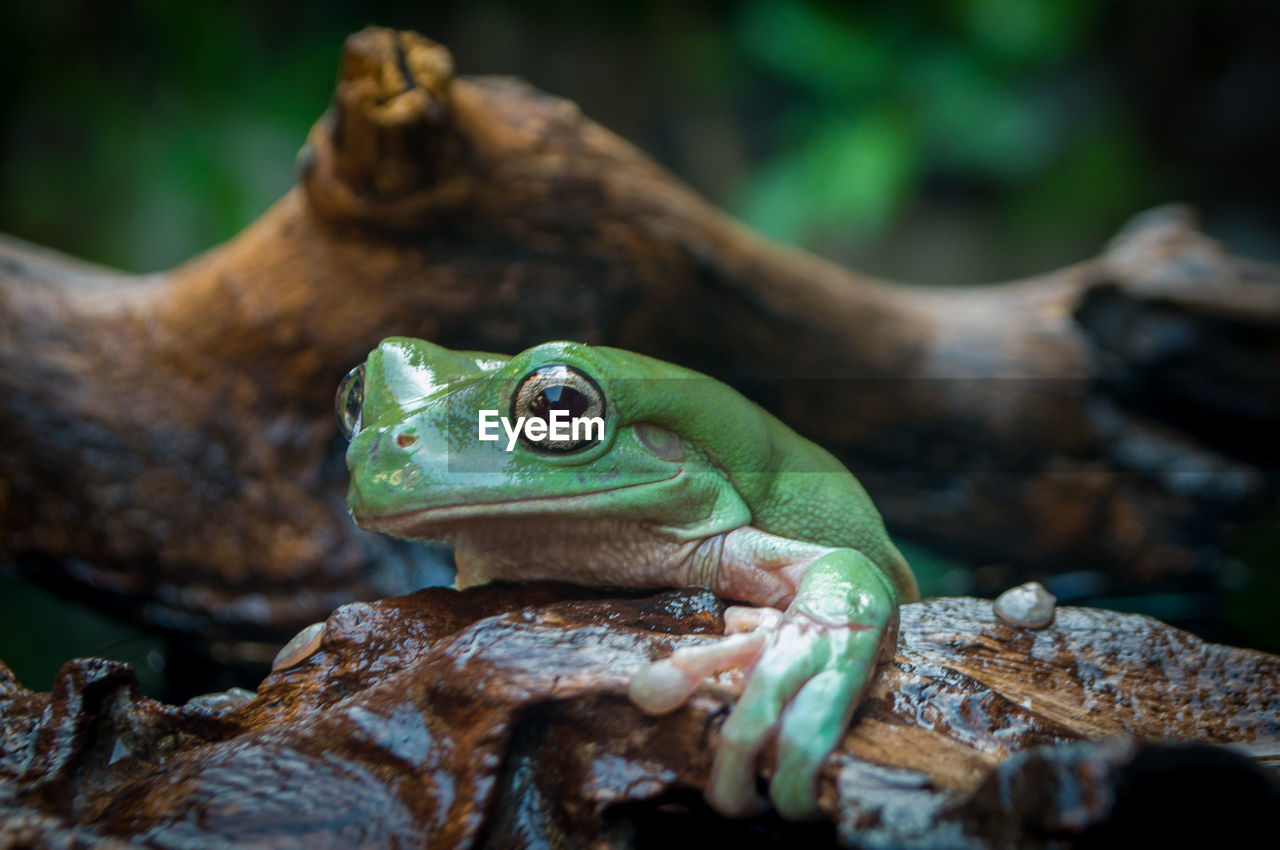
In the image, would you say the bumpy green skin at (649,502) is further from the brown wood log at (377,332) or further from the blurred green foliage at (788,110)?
the blurred green foliage at (788,110)

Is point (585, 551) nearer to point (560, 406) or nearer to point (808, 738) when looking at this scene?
point (560, 406)

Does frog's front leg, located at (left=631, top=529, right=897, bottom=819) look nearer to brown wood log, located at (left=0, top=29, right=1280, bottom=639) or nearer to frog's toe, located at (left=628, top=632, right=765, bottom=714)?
frog's toe, located at (left=628, top=632, right=765, bottom=714)

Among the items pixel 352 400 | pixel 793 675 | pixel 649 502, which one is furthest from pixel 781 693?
pixel 352 400

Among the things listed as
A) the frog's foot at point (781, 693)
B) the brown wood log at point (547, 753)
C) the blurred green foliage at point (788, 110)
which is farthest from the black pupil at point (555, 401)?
the blurred green foliage at point (788, 110)

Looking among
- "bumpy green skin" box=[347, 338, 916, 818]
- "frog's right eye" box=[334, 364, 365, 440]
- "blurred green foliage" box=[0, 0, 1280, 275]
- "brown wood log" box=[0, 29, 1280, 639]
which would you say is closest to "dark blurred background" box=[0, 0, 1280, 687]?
"blurred green foliage" box=[0, 0, 1280, 275]

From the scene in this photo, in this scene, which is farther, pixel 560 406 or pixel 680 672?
pixel 560 406

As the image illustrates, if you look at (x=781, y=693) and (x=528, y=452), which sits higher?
(x=528, y=452)
